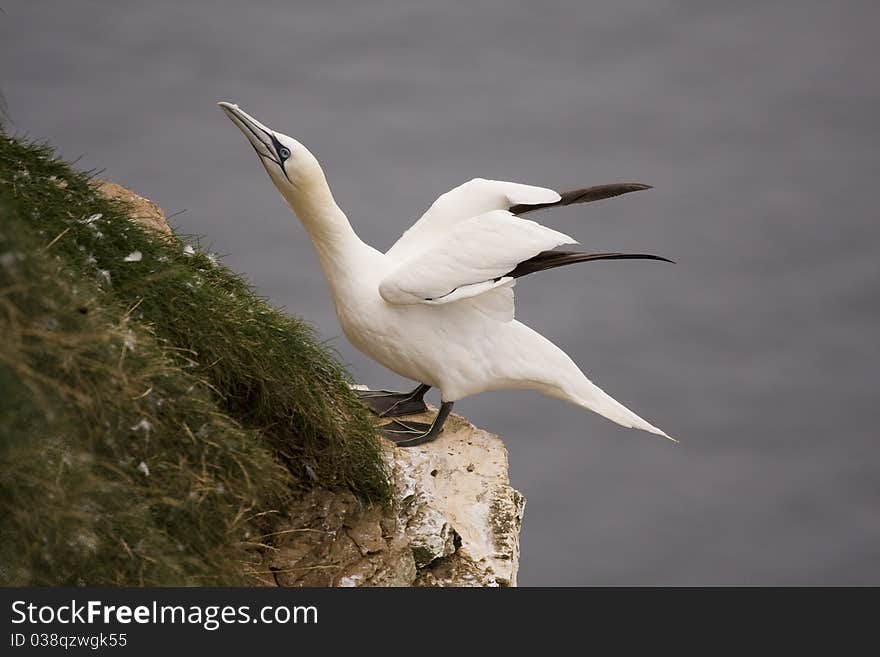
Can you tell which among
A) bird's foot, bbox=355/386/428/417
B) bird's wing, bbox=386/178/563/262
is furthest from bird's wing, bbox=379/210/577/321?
bird's foot, bbox=355/386/428/417

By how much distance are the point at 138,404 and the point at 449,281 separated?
1532 mm

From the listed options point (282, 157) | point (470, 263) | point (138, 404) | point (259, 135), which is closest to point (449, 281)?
point (470, 263)

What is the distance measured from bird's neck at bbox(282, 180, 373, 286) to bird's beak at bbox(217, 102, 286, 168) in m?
0.18

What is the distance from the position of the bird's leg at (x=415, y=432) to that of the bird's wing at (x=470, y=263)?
20.7 inches

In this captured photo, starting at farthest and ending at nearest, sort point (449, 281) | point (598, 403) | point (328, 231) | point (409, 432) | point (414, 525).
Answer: point (409, 432)
point (598, 403)
point (328, 231)
point (449, 281)
point (414, 525)

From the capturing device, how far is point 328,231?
4.73 meters

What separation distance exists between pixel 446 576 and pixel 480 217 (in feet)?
4.41

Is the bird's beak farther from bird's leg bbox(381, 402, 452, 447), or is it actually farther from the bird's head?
bird's leg bbox(381, 402, 452, 447)

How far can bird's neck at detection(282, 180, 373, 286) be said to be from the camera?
15.2 ft

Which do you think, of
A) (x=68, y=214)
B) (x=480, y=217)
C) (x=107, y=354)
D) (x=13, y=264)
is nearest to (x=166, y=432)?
(x=107, y=354)

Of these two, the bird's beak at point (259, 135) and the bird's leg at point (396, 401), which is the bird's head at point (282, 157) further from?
the bird's leg at point (396, 401)

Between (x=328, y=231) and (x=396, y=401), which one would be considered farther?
(x=396, y=401)

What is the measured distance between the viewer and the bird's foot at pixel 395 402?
5291 millimetres

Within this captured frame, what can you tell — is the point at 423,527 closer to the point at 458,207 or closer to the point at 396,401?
the point at 396,401
